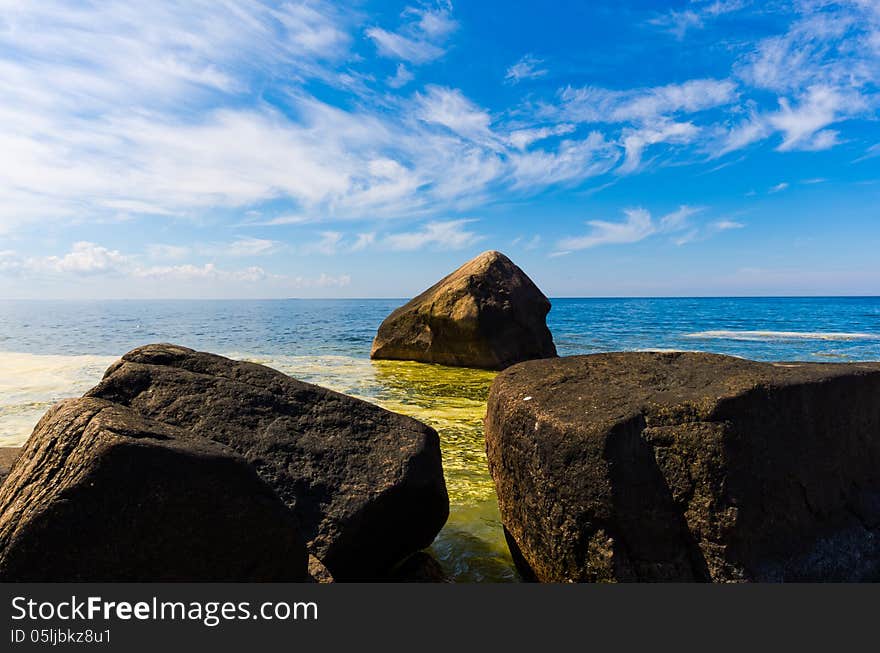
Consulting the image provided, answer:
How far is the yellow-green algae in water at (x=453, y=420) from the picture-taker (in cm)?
387

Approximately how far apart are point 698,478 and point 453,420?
5.24 m

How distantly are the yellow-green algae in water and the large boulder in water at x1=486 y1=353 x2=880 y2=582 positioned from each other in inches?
19.3

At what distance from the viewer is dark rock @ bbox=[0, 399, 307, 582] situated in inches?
85.5

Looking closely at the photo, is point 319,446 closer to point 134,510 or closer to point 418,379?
point 134,510

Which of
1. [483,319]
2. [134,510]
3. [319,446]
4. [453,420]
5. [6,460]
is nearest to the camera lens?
[134,510]

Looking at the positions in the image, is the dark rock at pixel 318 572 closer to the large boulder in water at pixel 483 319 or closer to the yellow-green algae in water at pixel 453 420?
the yellow-green algae in water at pixel 453 420

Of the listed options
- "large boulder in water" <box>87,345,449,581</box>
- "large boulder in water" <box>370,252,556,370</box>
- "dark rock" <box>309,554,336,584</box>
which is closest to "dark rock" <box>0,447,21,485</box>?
"large boulder in water" <box>87,345,449,581</box>

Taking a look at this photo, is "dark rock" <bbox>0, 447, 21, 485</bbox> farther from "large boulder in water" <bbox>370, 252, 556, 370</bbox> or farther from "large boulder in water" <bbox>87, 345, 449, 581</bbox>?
"large boulder in water" <bbox>370, 252, 556, 370</bbox>

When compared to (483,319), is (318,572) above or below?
below

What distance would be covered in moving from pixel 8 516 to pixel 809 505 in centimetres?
401

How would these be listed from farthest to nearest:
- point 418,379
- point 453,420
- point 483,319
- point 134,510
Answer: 1. point 483,319
2. point 418,379
3. point 453,420
4. point 134,510

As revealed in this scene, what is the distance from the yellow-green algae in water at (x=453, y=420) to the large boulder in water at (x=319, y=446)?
432mm

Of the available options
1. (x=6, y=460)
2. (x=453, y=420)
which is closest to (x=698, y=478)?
(x=6, y=460)

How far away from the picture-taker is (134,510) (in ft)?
7.30
